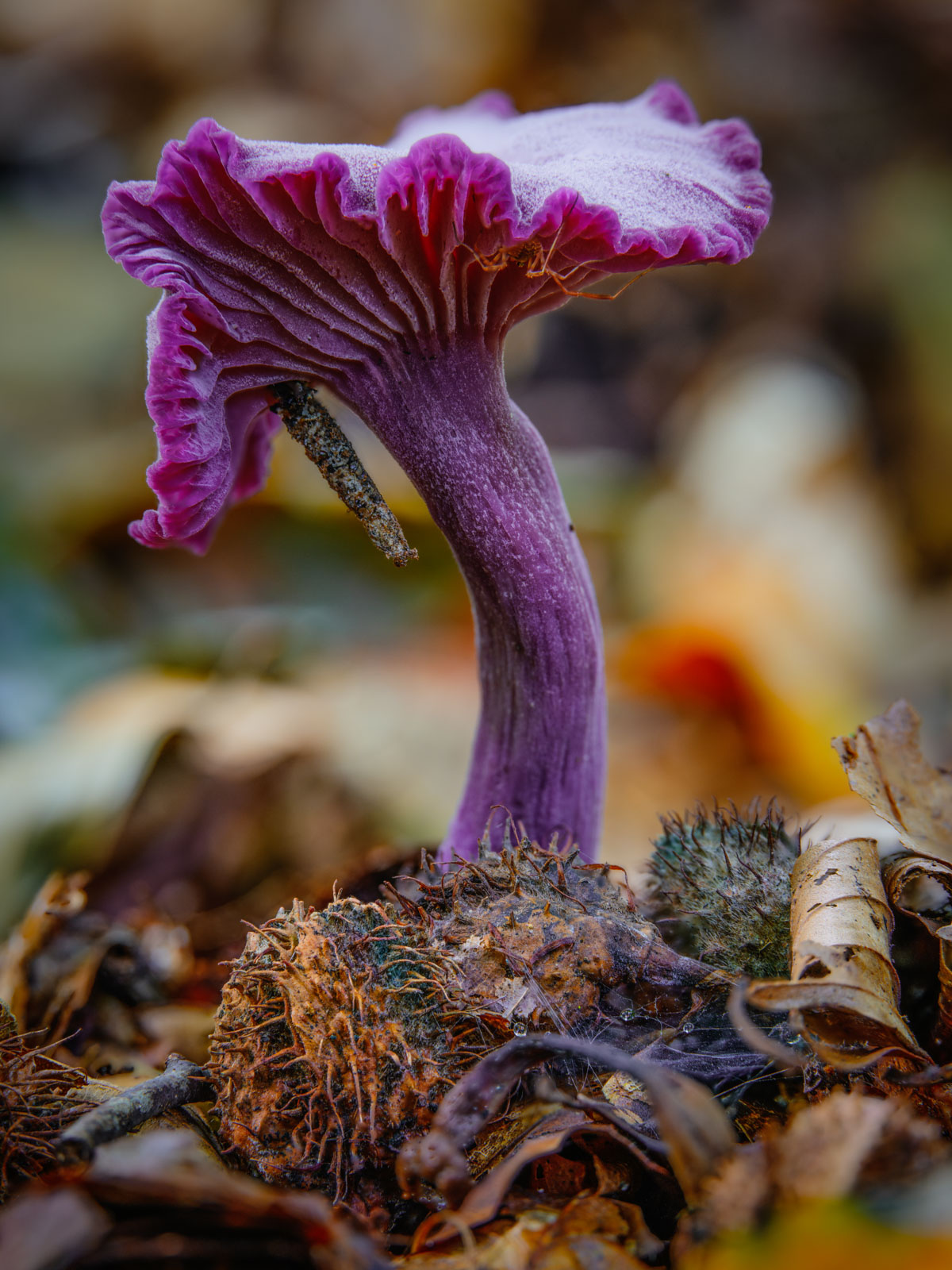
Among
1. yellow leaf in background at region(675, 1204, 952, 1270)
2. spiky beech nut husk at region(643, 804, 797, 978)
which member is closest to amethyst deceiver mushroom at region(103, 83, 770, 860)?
spiky beech nut husk at region(643, 804, 797, 978)

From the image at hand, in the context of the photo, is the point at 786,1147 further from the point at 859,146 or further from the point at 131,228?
the point at 859,146

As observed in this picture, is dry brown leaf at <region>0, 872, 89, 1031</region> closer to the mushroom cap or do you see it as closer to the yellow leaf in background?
the mushroom cap

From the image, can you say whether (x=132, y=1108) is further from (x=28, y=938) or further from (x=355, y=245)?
(x=355, y=245)

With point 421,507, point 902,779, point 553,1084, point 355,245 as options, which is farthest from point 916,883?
point 421,507

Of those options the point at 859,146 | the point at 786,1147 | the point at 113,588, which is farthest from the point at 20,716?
the point at 859,146

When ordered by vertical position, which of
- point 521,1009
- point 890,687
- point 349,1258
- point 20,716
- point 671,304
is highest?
point 671,304

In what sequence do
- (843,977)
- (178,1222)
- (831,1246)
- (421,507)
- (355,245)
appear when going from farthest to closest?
(421,507)
(355,245)
(843,977)
(178,1222)
(831,1246)

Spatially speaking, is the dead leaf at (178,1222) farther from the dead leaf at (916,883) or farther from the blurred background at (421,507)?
the blurred background at (421,507)
